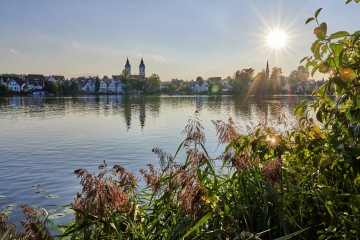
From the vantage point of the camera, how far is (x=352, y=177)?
404 cm

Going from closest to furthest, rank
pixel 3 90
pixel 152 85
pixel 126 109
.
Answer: pixel 126 109, pixel 3 90, pixel 152 85

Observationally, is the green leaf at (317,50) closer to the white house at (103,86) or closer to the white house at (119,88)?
the white house at (119,88)

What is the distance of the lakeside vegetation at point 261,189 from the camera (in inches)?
121

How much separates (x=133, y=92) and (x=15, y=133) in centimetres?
15603

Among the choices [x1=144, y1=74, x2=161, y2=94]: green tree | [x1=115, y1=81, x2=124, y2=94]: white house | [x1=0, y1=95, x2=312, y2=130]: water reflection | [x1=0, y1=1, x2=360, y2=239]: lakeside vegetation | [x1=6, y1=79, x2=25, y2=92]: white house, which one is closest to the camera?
[x1=0, y1=1, x2=360, y2=239]: lakeside vegetation

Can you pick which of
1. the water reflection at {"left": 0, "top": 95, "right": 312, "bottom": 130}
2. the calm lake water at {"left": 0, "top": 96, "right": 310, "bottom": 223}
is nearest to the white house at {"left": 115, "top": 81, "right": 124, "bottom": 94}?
the water reflection at {"left": 0, "top": 95, "right": 312, "bottom": 130}

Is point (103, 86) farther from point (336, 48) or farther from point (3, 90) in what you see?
point (336, 48)

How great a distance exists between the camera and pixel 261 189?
4609mm

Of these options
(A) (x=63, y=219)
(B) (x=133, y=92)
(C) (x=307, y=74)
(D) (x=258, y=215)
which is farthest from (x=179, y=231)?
(B) (x=133, y=92)

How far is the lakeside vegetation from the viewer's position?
3.08 meters

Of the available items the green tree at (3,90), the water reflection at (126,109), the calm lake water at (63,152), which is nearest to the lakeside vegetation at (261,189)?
the calm lake water at (63,152)

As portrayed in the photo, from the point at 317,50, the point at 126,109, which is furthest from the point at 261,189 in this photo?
the point at 126,109

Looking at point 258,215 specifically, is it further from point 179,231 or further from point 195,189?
point 195,189

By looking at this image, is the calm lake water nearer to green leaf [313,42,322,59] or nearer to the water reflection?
green leaf [313,42,322,59]
